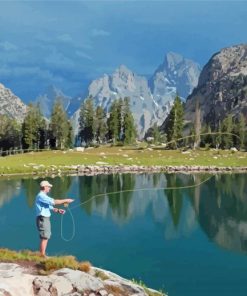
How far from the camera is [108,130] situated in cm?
14300

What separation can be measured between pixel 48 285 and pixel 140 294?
350cm

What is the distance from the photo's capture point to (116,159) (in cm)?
10481

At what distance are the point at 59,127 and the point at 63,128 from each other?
1.19m

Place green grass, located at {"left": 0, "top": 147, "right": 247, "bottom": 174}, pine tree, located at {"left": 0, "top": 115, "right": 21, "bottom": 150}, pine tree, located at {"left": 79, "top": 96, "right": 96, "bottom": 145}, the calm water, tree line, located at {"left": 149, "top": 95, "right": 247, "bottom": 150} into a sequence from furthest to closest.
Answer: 1. pine tree, located at {"left": 79, "top": 96, "right": 96, "bottom": 145}
2. pine tree, located at {"left": 0, "top": 115, "right": 21, "bottom": 150}
3. tree line, located at {"left": 149, "top": 95, "right": 247, "bottom": 150}
4. green grass, located at {"left": 0, "top": 147, "right": 247, "bottom": 174}
5. the calm water

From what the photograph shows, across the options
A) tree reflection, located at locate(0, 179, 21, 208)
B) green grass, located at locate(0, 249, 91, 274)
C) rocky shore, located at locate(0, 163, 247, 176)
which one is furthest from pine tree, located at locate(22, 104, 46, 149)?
green grass, located at locate(0, 249, 91, 274)

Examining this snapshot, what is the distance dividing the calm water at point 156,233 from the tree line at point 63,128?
68571mm

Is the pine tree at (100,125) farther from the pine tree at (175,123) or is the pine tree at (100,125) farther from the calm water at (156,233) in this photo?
the calm water at (156,233)

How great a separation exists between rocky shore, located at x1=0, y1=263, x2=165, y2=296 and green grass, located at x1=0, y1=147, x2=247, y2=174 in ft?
238

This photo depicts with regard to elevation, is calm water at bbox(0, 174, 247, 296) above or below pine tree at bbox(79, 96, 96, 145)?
below

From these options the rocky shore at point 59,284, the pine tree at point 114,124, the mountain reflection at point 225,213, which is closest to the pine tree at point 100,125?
the pine tree at point 114,124

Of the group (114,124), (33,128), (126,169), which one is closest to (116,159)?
(126,169)

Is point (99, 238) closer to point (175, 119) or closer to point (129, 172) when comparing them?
point (129, 172)

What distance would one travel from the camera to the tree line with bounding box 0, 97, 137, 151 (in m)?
137

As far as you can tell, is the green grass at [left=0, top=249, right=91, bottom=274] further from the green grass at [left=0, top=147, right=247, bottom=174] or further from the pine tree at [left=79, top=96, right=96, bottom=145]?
the pine tree at [left=79, top=96, right=96, bottom=145]
